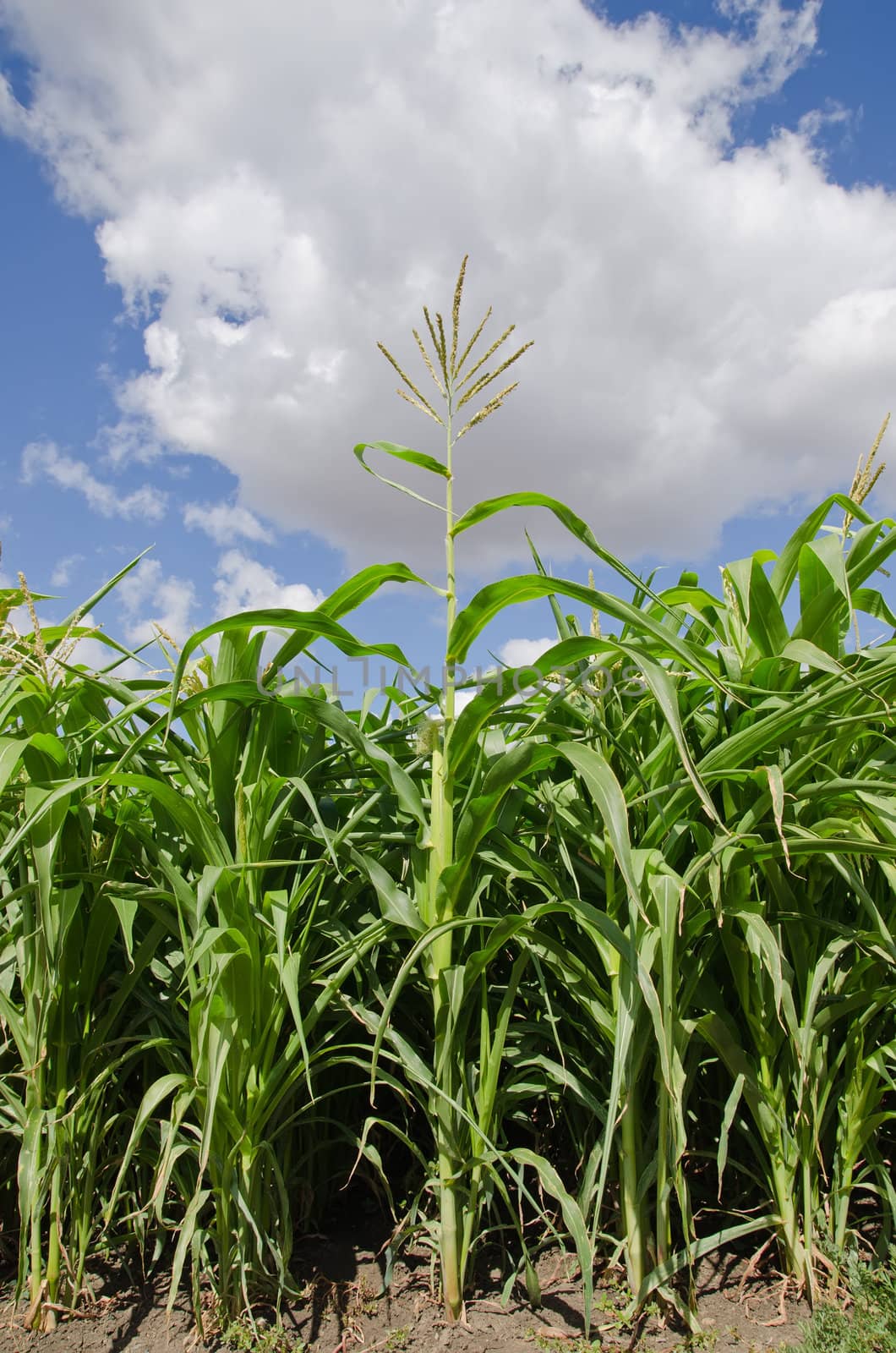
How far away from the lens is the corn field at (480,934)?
3.97 feet

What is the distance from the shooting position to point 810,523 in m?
1.40

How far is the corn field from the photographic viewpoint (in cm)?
121

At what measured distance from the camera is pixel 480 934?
1.39 m

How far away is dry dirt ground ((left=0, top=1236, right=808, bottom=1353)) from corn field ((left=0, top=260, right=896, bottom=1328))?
1.7 inches

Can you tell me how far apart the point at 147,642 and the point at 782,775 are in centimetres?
112

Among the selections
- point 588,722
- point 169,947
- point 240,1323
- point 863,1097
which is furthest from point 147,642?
point 863,1097

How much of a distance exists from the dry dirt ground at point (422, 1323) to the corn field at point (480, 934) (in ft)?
0.14

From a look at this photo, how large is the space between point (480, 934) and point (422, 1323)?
1.93ft

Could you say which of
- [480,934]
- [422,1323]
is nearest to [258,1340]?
[422,1323]

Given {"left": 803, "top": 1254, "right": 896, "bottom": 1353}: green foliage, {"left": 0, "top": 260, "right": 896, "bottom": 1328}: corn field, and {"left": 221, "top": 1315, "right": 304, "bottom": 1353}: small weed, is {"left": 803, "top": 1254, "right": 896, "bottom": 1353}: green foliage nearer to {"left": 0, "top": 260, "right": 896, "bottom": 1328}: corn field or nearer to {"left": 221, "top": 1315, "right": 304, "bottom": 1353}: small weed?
{"left": 0, "top": 260, "right": 896, "bottom": 1328}: corn field

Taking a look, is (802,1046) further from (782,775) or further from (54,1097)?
(54,1097)

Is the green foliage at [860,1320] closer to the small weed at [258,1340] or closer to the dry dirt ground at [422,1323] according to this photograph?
the dry dirt ground at [422,1323]

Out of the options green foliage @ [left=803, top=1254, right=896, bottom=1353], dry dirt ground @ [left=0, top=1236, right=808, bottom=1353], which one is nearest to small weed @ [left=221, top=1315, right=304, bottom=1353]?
dry dirt ground @ [left=0, top=1236, right=808, bottom=1353]

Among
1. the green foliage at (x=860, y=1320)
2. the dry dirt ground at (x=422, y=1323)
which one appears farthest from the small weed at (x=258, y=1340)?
the green foliage at (x=860, y=1320)
